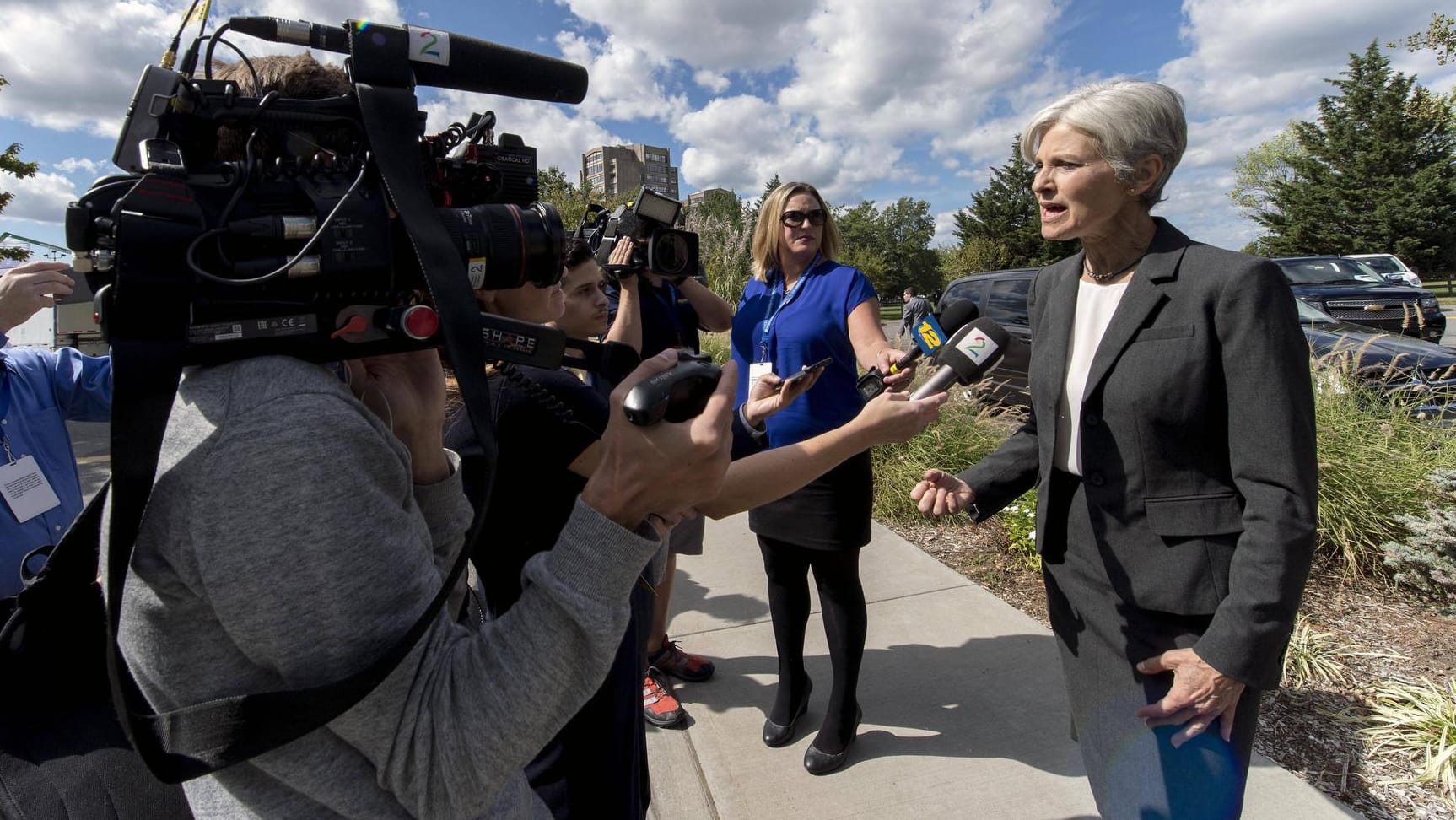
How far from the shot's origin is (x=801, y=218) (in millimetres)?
3125

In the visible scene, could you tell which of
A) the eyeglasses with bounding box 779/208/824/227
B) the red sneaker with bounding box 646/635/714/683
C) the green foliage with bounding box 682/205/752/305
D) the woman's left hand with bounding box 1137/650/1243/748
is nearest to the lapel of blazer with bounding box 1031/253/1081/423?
the woman's left hand with bounding box 1137/650/1243/748

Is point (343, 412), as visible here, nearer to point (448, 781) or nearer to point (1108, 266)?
point (448, 781)

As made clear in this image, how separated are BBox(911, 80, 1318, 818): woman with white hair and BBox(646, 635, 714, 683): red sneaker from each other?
1.83 metres

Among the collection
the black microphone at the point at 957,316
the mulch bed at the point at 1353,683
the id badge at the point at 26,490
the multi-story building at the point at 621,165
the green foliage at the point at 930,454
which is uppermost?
the multi-story building at the point at 621,165

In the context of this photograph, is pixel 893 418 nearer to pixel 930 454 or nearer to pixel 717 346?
pixel 930 454

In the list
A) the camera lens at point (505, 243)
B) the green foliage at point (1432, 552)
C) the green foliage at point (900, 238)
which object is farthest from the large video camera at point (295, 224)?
the green foliage at point (900, 238)

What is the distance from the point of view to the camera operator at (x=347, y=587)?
2.39 feet

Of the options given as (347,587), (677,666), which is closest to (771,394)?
(677,666)

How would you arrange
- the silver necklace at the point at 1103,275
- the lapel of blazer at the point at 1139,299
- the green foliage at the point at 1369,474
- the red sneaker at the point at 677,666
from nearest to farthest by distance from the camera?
the lapel of blazer at the point at 1139,299
the silver necklace at the point at 1103,275
the red sneaker at the point at 677,666
the green foliage at the point at 1369,474

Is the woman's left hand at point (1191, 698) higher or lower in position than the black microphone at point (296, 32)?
lower

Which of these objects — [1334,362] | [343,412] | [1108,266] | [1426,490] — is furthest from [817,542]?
[1334,362]

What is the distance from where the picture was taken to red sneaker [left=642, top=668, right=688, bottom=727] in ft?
10.2

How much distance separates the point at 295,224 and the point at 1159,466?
1672 mm

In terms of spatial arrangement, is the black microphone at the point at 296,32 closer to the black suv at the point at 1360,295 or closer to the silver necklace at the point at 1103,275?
the silver necklace at the point at 1103,275
